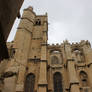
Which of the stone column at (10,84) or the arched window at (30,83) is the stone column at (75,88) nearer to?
the arched window at (30,83)

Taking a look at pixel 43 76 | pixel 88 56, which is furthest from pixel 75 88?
pixel 88 56

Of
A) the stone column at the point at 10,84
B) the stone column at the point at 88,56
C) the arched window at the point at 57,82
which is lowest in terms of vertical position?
the stone column at the point at 10,84

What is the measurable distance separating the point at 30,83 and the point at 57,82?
3.05 meters

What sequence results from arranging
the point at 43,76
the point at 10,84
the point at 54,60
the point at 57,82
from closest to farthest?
the point at 10,84 → the point at 43,76 → the point at 57,82 → the point at 54,60

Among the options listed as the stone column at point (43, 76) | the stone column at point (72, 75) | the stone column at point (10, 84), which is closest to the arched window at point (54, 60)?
the stone column at point (72, 75)

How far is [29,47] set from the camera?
18078 millimetres

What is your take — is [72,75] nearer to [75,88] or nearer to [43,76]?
[75,88]

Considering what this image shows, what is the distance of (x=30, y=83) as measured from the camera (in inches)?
561

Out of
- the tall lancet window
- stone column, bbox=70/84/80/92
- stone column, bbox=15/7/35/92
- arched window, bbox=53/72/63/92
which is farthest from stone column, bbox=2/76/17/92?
the tall lancet window

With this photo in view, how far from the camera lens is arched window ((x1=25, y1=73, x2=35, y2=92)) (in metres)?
13.8

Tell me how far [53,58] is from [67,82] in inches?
239

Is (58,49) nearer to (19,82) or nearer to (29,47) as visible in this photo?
(29,47)

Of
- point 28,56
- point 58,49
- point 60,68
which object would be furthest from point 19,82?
point 58,49

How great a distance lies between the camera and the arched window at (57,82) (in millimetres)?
14322
